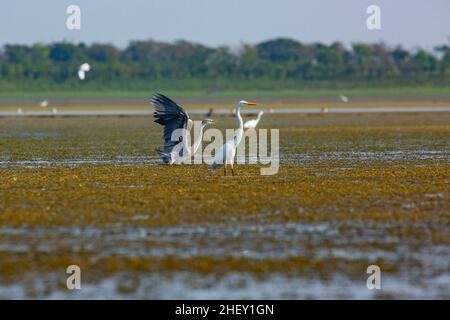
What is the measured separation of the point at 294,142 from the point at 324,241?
18.9m

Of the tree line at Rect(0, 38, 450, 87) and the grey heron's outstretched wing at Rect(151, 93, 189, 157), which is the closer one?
the grey heron's outstretched wing at Rect(151, 93, 189, 157)

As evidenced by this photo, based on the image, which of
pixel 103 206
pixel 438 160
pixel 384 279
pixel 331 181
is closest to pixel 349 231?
pixel 384 279

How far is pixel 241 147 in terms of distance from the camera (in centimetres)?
2977

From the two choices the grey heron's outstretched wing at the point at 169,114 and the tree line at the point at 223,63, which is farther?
the tree line at the point at 223,63

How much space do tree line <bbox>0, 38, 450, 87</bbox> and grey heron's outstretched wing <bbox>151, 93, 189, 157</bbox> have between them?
257ft

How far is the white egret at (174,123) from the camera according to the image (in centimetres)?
2281

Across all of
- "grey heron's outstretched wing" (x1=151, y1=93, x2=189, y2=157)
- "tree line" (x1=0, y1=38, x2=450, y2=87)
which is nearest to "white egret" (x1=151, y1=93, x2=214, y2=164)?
"grey heron's outstretched wing" (x1=151, y1=93, x2=189, y2=157)

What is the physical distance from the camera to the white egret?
22.8 m

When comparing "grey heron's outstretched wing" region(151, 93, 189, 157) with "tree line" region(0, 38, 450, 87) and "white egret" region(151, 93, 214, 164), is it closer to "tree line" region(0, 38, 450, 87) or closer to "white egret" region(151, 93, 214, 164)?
"white egret" region(151, 93, 214, 164)

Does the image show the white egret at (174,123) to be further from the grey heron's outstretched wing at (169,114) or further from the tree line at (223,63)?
the tree line at (223,63)

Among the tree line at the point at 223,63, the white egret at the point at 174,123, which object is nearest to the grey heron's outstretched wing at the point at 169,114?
the white egret at the point at 174,123

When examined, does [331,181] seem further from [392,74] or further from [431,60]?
[431,60]

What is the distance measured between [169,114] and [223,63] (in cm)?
8879

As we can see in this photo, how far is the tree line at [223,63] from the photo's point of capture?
4063 inches
